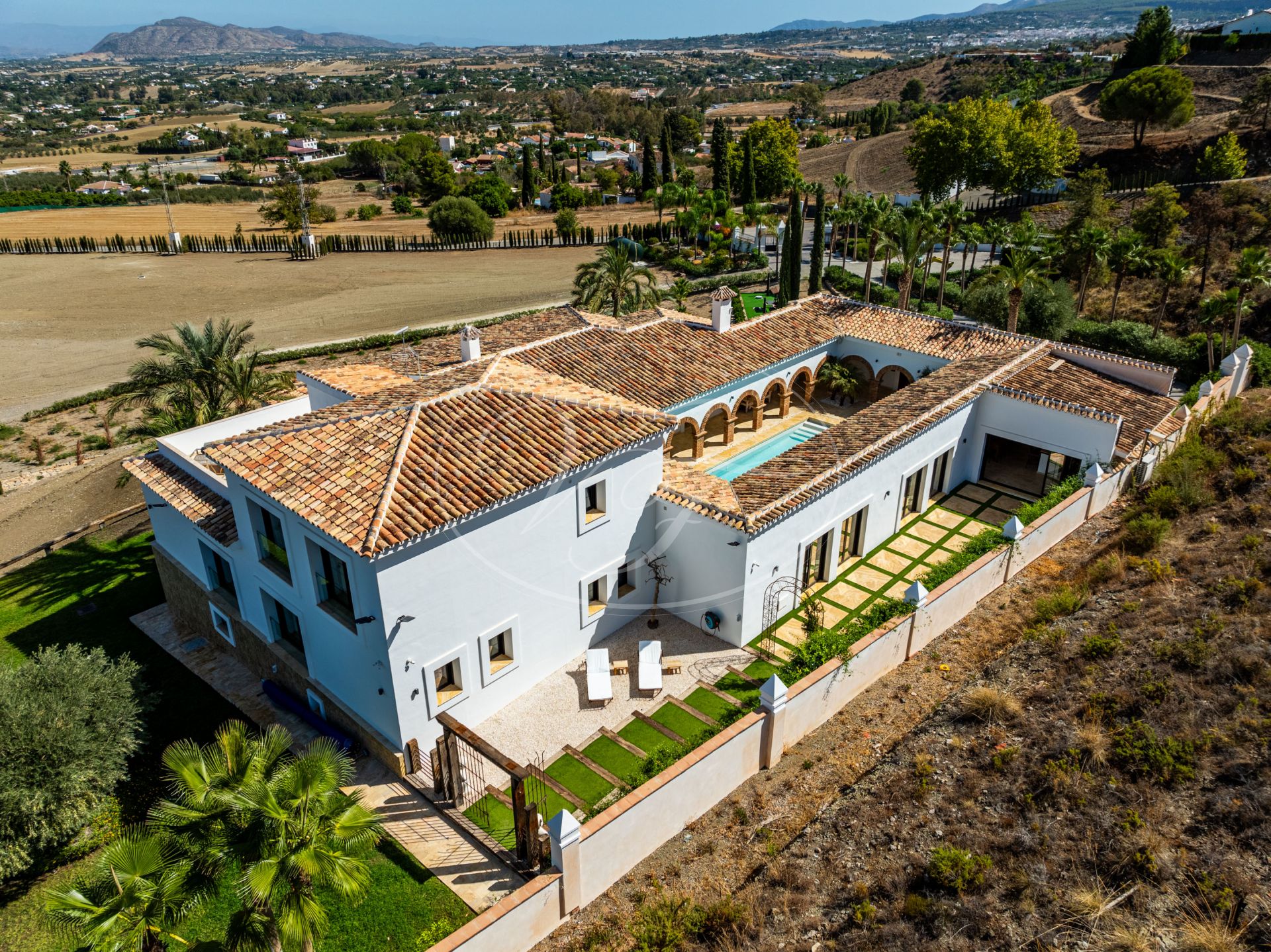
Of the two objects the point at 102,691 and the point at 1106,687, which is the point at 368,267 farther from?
the point at 1106,687

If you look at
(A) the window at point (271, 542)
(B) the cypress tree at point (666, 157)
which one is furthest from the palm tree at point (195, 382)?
(B) the cypress tree at point (666, 157)

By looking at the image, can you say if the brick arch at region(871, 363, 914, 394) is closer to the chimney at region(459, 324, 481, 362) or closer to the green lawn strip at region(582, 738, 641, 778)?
the chimney at region(459, 324, 481, 362)

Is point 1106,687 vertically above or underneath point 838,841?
above

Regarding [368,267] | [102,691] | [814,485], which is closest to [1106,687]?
[814,485]

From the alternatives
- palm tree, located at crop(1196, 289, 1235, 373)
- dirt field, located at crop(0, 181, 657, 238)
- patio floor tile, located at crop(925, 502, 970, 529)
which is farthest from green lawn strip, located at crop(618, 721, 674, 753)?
dirt field, located at crop(0, 181, 657, 238)

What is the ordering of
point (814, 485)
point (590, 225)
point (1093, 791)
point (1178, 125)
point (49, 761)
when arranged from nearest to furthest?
point (1093, 791) → point (49, 761) → point (814, 485) → point (1178, 125) → point (590, 225)

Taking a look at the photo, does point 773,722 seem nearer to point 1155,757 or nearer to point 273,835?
point 1155,757
